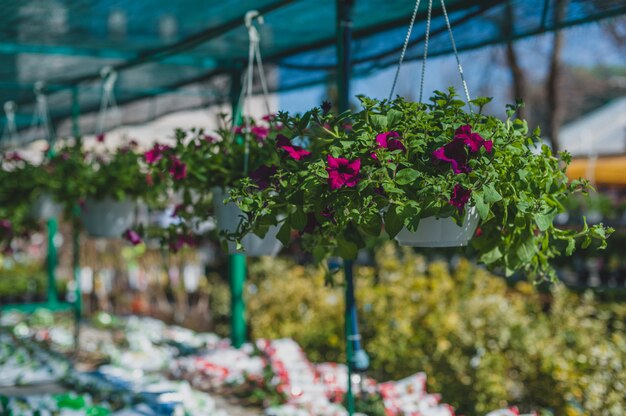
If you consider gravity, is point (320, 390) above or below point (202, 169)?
below

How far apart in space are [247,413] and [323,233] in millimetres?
2045

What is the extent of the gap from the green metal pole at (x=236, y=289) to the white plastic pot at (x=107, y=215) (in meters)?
1.25

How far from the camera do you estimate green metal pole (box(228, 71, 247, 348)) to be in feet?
16.7

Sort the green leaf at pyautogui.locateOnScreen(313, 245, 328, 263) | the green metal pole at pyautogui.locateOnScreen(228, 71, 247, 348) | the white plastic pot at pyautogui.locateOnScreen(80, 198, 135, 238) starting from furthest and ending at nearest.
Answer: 1. the green metal pole at pyautogui.locateOnScreen(228, 71, 247, 348)
2. the white plastic pot at pyautogui.locateOnScreen(80, 198, 135, 238)
3. the green leaf at pyautogui.locateOnScreen(313, 245, 328, 263)

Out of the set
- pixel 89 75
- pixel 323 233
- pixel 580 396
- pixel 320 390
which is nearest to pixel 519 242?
pixel 323 233

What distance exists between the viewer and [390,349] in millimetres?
4469

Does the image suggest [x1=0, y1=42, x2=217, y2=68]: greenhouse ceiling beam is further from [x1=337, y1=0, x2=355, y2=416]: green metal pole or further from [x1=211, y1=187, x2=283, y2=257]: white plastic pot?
[x1=211, y1=187, x2=283, y2=257]: white plastic pot

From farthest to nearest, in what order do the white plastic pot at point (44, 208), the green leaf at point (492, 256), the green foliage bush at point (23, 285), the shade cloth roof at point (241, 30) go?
the green foliage bush at point (23, 285), the white plastic pot at point (44, 208), the shade cloth roof at point (241, 30), the green leaf at point (492, 256)

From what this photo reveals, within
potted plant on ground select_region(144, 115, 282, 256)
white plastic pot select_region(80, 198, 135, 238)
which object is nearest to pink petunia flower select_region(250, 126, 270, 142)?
A: potted plant on ground select_region(144, 115, 282, 256)

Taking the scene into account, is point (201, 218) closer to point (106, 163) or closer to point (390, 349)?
point (106, 163)

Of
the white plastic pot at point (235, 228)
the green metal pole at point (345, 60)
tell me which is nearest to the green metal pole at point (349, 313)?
the green metal pole at point (345, 60)

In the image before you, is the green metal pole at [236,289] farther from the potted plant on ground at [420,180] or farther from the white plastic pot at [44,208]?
the potted plant on ground at [420,180]

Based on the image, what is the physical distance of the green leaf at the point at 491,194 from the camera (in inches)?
70.1

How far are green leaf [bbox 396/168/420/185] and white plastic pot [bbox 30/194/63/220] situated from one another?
307 centimetres
